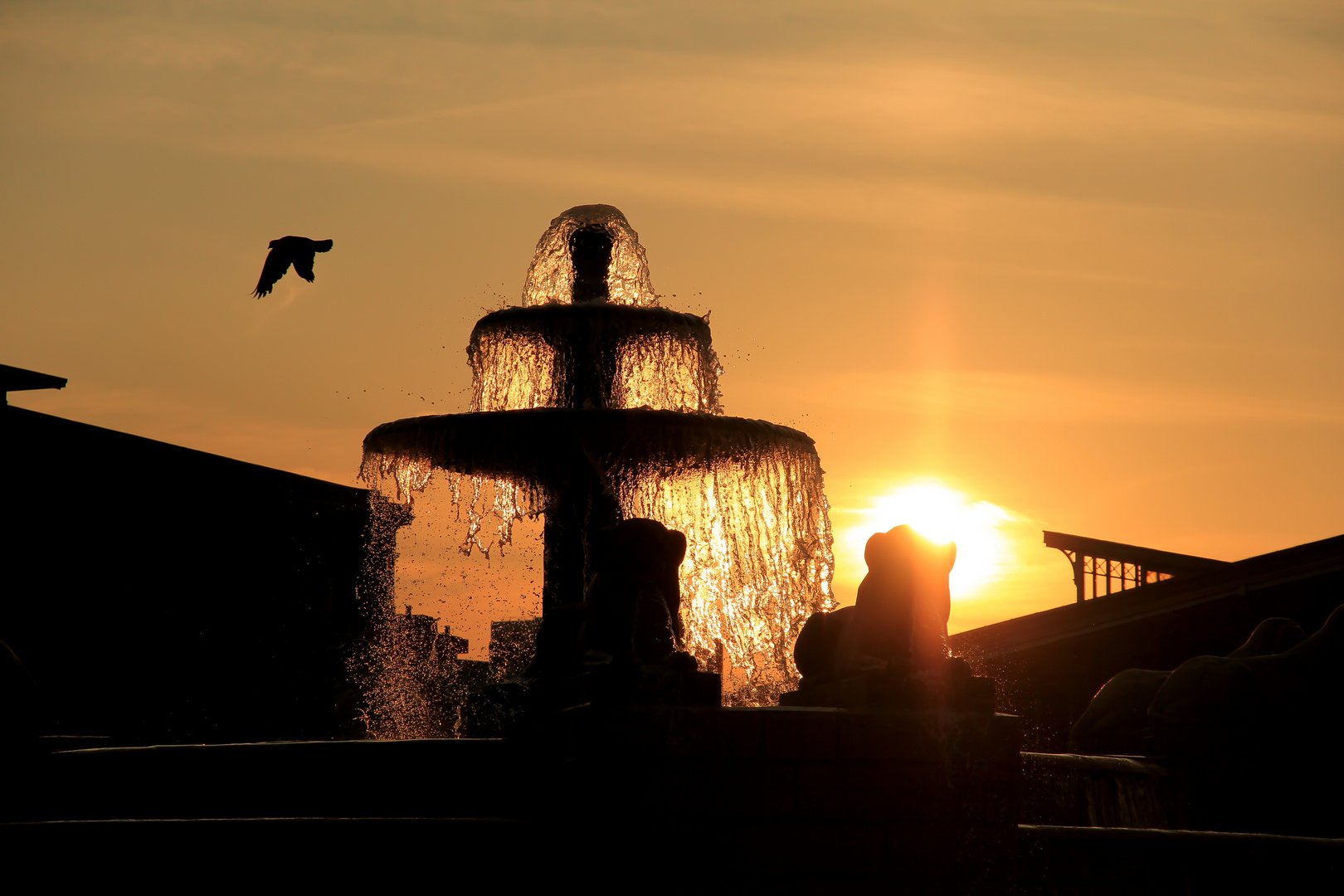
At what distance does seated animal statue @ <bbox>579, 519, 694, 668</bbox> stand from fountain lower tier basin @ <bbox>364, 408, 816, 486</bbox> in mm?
2599

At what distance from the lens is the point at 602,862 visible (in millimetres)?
5676

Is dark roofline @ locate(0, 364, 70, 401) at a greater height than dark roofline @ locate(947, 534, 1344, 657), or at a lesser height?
greater

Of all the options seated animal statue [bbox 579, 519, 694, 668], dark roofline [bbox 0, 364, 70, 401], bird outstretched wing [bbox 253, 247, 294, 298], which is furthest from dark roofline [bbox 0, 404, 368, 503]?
seated animal statue [bbox 579, 519, 694, 668]

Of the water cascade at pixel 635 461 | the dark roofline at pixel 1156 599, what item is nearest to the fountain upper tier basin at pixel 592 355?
the water cascade at pixel 635 461

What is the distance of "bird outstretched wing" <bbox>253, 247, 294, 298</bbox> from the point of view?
10.9 m

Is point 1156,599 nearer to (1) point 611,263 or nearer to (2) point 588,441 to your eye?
(1) point 611,263

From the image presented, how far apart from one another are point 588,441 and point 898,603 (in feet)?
12.1

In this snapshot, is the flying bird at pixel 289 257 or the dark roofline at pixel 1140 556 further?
the dark roofline at pixel 1140 556

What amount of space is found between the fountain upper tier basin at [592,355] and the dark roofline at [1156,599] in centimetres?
922

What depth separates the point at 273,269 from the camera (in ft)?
36.2

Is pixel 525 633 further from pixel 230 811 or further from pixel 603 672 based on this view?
pixel 603 672

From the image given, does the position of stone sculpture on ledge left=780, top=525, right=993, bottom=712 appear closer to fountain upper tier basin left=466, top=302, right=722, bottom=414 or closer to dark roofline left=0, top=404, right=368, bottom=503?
fountain upper tier basin left=466, top=302, right=722, bottom=414

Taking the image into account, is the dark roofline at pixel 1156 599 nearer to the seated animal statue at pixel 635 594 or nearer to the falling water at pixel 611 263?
the falling water at pixel 611 263

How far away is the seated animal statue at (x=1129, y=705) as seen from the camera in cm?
936
